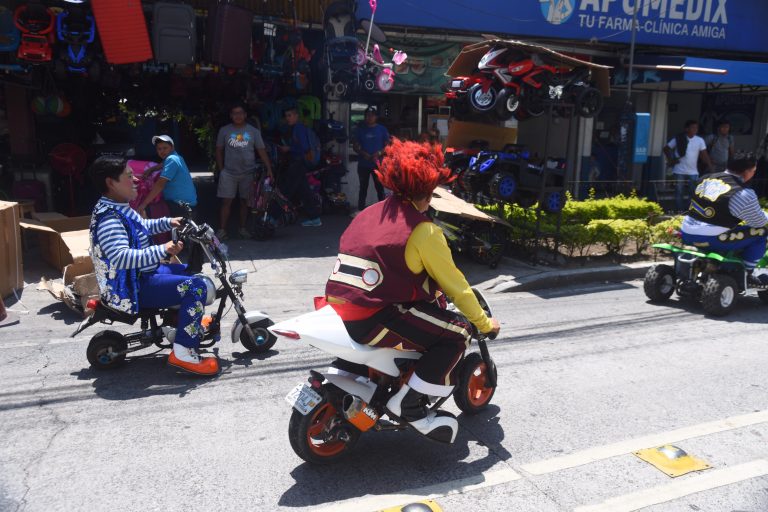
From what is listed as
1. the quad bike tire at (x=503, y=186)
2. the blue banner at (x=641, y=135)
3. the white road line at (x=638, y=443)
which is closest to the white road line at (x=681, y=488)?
the white road line at (x=638, y=443)

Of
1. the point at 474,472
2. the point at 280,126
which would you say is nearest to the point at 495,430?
the point at 474,472

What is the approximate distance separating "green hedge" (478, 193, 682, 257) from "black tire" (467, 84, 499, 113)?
4.99 feet

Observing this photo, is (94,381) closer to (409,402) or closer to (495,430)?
(409,402)

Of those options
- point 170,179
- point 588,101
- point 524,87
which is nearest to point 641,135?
point 588,101

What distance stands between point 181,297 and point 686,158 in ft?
37.0

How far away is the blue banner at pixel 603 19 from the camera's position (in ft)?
39.5

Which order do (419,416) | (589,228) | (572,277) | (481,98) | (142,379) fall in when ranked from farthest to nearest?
(589,228) < (481,98) < (572,277) < (142,379) < (419,416)

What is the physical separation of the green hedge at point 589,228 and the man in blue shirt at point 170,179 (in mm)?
4356

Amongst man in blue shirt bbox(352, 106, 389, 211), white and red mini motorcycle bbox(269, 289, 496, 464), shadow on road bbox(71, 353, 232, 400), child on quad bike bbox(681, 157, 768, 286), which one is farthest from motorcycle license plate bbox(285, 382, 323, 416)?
man in blue shirt bbox(352, 106, 389, 211)

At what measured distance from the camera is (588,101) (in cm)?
864

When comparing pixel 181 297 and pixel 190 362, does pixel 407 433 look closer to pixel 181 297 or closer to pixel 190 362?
pixel 190 362

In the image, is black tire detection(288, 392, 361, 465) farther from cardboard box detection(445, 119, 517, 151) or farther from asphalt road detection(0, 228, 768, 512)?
cardboard box detection(445, 119, 517, 151)

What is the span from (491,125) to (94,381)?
669 centimetres

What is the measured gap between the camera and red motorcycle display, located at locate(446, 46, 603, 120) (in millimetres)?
8625
